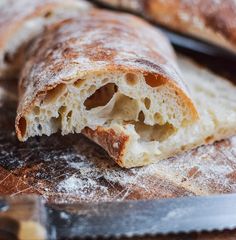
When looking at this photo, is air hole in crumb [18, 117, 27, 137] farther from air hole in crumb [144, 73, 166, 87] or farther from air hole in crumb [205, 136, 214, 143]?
Result: air hole in crumb [205, 136, 214, 143]

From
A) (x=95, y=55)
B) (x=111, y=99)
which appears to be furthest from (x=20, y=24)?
(x=111, y=99)

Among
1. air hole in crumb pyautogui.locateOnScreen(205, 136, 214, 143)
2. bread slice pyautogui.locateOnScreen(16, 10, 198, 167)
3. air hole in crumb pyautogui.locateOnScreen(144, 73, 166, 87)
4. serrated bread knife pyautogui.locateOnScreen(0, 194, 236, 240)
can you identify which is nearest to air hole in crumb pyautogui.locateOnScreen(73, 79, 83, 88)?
bread slice pyautogui.locateOnScreen(16, 10, 198, 167)

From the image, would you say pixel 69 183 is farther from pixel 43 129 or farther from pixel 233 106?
pixel 233 106

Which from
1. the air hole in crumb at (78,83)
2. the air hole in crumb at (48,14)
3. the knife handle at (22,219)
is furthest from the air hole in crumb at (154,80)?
the air hole in crumb at (48,14)

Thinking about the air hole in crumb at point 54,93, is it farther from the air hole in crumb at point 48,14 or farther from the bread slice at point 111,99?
the air hole in crumb at point 48,14

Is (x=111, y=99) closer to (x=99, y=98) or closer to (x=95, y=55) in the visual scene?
(x=99, y=98)
